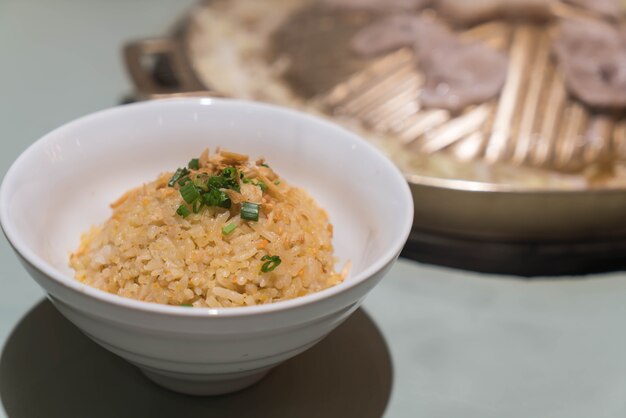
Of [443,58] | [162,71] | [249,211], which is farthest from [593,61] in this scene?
[249,211]

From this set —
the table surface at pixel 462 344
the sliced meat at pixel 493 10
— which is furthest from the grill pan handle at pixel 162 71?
the sliced meat at pixel 493 10

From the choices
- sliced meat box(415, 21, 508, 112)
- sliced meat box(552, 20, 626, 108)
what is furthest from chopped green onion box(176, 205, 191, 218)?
sliced meat box(552, 20, 626, 108)

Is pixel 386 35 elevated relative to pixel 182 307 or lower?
lower

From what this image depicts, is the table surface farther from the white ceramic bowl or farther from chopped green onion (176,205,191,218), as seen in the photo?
chopped green onion (176,205,191,218)

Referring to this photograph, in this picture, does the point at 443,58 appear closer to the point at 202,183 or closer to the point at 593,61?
the point at 593,61

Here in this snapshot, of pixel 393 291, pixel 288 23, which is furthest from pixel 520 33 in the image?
pixel 393 291

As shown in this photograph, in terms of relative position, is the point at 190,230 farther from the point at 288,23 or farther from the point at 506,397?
the point at 288,23
